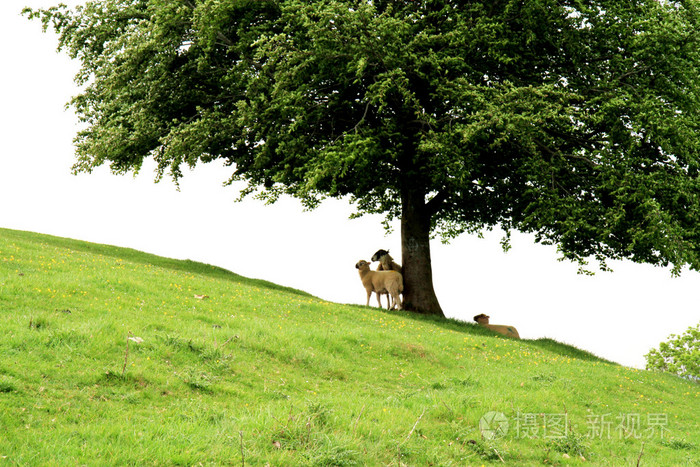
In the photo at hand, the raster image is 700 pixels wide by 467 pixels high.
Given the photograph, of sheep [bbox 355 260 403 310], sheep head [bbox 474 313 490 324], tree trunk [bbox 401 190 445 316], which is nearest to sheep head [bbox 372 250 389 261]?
sheep [bbox 355 260 403 310]

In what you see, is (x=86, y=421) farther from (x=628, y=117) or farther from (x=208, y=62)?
(x=628, y=117)

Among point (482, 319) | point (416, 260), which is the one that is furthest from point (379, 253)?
point (482, 319)

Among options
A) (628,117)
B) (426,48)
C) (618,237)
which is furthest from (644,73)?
(426,48)

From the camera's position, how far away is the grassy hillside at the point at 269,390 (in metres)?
8.06

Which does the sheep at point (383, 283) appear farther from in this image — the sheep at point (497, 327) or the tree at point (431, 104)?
the sheep at point (497, 327)

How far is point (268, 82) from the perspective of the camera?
25875 mm

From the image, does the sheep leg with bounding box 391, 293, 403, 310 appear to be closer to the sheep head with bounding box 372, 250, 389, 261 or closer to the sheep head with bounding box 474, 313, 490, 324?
the sheep head with bounding box 372, 250, 389, 261

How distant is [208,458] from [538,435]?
667 cm

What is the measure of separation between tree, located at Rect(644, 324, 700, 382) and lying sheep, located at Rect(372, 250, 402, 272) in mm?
19931

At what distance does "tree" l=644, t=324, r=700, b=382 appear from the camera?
3684 centimetres

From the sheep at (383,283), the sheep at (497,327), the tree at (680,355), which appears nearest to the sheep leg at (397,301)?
the sheep at (383,283)

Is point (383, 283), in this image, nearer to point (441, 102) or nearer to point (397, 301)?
point (397, 301)

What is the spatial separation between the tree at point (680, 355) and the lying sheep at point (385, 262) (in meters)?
19.9

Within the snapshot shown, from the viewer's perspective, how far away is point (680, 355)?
1500 inches
